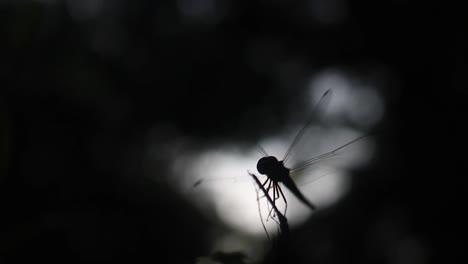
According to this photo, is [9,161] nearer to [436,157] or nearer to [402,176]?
[436,157]

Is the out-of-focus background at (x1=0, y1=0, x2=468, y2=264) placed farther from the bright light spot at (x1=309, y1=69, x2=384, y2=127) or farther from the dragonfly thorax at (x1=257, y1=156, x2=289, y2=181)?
the dragonfly thorax at (x1=257, y1=156, x2=289, y2=181)

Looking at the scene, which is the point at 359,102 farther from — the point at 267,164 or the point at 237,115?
the point at 267,164

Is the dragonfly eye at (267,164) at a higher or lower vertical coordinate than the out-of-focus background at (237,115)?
lower

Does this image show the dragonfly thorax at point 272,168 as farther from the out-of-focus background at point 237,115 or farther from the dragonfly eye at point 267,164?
the out-of-focus background at point 237,115

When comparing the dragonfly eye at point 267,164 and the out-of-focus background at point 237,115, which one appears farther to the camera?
the out-of-focus background at point 237,115

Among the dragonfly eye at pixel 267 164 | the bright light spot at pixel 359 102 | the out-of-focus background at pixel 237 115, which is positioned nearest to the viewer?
the dragonfly eye at pixel 267 164

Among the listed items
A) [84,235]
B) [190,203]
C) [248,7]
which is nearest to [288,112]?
[190,203]

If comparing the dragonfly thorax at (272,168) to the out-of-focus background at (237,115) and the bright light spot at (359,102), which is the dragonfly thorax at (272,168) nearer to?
the out-of-focus background at (237,115)

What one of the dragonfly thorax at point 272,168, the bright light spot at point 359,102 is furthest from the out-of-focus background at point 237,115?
the dragonfly thorax at point 272,168

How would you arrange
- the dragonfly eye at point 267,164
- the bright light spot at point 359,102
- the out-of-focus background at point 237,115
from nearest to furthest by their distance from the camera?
the dragonfly eye at point 267,164 → the out-of-focus background at point 237,115 → the bright light spot at point 359,102
